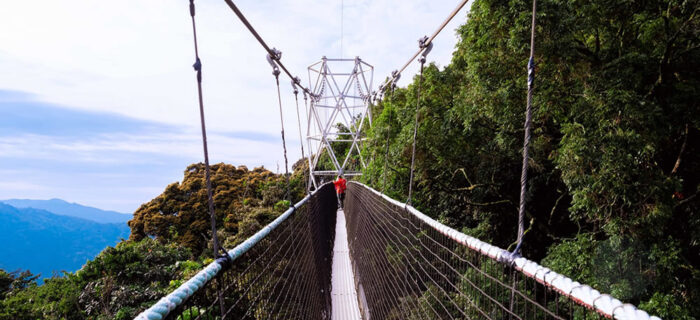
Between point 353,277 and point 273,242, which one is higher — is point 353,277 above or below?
below

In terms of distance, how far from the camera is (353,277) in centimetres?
424

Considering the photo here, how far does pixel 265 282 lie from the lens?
6.10ft

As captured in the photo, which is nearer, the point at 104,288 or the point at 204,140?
the point at 204,140

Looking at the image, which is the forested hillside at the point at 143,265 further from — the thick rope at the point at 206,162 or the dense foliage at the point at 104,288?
the thick rope at the point at 206,162

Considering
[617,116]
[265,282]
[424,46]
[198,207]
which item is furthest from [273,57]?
[198,207]

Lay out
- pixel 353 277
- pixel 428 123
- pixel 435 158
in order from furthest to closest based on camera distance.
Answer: pixel 435 158
pixel 428 123
pixel 353 277

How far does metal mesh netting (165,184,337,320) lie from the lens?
3.92 feet

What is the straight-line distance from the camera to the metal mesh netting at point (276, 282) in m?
1.19

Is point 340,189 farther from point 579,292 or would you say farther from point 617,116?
point 579,292

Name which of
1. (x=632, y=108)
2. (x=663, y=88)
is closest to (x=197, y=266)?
(x=632, y=108)

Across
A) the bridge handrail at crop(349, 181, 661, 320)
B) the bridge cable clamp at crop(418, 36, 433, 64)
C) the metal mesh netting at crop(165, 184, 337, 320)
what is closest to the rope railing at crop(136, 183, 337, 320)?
the metal mesh netting at crop(165, 184, 337, 320)

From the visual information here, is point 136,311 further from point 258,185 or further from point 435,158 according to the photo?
point 258,185

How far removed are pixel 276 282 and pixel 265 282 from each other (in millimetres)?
50

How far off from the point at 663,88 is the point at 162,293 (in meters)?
6.49
